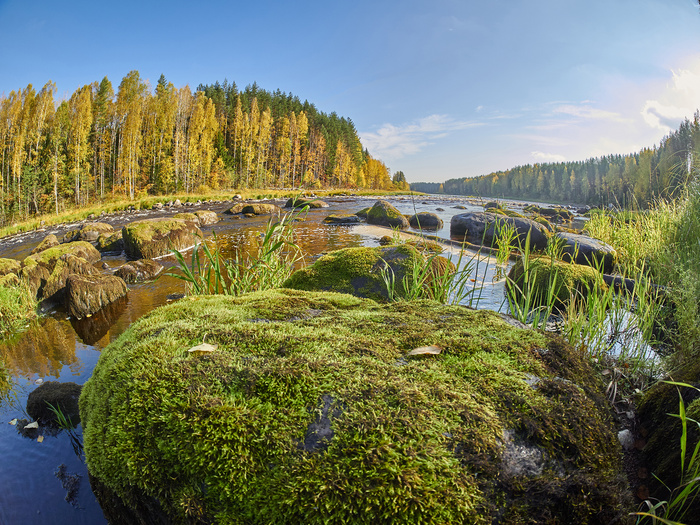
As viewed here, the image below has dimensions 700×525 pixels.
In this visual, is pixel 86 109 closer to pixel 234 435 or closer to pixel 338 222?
pixel 338 222

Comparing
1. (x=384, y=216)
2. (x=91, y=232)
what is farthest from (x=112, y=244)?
(x=384, y=216)

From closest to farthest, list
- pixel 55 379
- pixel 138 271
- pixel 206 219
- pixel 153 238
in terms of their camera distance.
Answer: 1. pixel 55 379
2. pixel 138 271
3. pixel 153 238
4. pixel 206 219

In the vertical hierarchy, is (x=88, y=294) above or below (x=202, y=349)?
below

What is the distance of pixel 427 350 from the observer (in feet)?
5.67

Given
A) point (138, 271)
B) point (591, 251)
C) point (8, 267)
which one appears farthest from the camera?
point (138, 271)

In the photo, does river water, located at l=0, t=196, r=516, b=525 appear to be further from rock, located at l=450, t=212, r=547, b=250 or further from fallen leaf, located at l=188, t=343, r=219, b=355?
rock, located at l=450, t=212, r=547, b=250

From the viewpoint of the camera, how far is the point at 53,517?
7.61 ft

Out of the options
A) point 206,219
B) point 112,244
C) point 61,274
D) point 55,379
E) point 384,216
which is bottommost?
point 55,379

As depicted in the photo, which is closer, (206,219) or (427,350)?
(427,350)

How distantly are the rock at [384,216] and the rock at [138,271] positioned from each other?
37.5 feet

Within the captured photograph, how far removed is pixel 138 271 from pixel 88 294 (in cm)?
222

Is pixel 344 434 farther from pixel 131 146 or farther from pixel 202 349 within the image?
pixel 131 146

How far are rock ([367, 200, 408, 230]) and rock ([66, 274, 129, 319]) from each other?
13063mm

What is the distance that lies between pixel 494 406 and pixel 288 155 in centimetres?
5829
